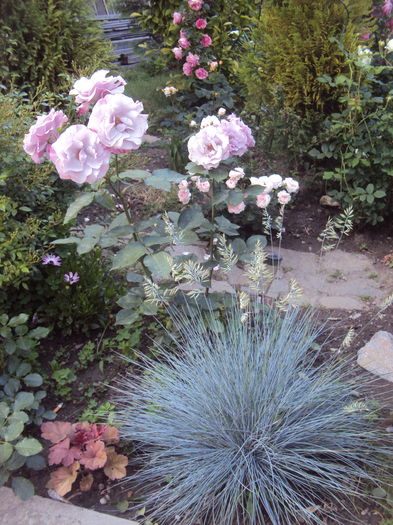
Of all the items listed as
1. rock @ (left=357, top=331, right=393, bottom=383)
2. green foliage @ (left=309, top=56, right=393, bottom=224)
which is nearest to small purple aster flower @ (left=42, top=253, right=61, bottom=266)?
rock @ (left=357, top=331, right=393, bottom=383)

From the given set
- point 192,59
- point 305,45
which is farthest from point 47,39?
point 305,45

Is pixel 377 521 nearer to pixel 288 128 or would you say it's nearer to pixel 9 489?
pixel 9 489

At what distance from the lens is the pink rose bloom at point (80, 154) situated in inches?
62.3

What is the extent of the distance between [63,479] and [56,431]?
17 centimetres

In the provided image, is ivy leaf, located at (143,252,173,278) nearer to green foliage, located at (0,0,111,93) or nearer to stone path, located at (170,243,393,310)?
stone path, located at (170,243,393,310)

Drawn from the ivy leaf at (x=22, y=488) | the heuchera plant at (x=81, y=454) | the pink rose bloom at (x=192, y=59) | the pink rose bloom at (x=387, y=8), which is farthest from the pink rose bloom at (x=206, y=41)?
the ivy leaf at (x=22, y=488)

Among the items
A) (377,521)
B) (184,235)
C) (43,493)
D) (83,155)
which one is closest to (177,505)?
(43,493)

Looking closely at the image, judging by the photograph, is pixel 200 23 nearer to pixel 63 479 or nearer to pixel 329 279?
pixel 329 279

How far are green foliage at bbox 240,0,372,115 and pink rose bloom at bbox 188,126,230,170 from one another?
5.67 ft

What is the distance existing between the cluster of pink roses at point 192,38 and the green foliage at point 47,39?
2.37ft

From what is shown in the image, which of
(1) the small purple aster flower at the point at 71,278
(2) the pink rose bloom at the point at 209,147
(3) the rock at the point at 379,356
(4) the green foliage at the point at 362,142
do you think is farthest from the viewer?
(4) the green foliage at the point at 362,142

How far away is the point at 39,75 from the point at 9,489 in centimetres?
359

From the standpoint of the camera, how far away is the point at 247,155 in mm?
4020

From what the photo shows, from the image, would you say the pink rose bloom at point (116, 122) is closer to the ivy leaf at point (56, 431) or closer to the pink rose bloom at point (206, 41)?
the ivy leaf at point (56, 431)
